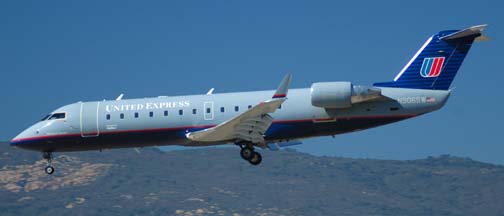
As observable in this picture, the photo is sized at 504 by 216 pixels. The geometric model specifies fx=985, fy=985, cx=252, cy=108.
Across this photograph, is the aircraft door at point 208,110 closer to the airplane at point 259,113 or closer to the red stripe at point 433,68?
the airplane at point 259,113

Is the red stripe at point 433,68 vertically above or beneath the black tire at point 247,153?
above

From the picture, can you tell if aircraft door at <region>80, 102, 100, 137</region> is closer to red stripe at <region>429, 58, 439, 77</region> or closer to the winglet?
the winglet

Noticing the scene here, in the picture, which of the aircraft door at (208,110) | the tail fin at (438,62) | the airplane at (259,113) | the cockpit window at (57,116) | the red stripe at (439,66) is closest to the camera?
the airplane at (259,113)

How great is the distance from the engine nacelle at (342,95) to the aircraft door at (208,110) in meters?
4.77

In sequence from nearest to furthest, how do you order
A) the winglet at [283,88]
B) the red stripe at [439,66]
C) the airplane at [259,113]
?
1. the winglet at [283,88]
2. the airplane at [259,113]
3. the red stripe at [439,66]

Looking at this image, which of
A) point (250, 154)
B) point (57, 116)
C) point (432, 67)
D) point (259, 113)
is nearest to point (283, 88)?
point (259, 113)

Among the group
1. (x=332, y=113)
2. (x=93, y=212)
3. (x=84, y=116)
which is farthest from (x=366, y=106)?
(x=93, y=212)

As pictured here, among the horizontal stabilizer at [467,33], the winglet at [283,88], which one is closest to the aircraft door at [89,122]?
the winglet at [283,88]

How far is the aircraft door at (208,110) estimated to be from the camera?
1710 inches

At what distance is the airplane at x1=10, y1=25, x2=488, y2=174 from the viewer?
4178cm

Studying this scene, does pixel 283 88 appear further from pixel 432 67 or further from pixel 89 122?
pixel 89 122

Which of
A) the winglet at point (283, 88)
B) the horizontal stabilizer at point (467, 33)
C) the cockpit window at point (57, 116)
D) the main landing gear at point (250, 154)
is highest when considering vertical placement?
the horizontal stabilizer at point (467, 33)

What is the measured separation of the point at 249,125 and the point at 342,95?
4.17m

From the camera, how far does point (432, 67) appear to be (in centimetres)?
4322
